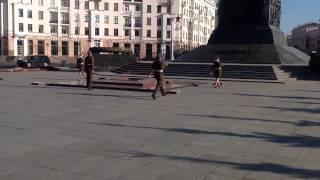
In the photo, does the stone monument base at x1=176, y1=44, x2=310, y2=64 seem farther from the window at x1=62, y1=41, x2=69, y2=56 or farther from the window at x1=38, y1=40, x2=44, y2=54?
the window at x1=62, y1=41, x2=69, y2=56

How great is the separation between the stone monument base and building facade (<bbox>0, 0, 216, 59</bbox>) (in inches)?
1939

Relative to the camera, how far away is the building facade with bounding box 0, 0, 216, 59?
287 ft

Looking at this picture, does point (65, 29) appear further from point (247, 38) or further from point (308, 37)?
point (308, 37)

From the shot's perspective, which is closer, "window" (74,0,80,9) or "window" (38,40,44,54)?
"window" (38,40,44,54)

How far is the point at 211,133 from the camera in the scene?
9.51 metres

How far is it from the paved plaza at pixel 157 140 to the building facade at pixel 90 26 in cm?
7066

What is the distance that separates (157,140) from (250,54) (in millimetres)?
25510

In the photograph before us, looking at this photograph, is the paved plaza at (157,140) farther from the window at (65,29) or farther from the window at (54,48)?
the window at (65,29)

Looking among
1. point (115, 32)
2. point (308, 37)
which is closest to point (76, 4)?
point (115, 32)

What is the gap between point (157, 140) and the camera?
28.3 ft

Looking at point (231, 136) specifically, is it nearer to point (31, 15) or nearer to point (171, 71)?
point (171, 71)

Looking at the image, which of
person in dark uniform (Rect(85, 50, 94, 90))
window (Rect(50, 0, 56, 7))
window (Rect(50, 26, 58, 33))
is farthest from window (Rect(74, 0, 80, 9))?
person in dark uniform (Rect(85, 50, 94, 90))

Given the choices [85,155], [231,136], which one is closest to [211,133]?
[231,136]

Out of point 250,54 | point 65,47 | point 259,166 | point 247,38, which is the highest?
point 65,47
